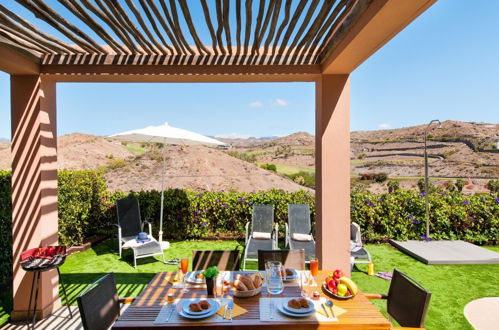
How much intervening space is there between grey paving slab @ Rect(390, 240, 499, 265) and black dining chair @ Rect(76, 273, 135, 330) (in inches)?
207

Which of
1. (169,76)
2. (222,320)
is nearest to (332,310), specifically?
(222,320)

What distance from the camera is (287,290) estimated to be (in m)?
2.44

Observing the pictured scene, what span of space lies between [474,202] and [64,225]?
29.3ft

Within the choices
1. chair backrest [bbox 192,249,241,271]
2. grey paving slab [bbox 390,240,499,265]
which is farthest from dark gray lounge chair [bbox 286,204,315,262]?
chair backrest [bbox 192,249,241,271]

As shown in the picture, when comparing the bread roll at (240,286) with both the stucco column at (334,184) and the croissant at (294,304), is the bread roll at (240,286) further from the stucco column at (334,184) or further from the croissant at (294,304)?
the stucco column at (334,184)

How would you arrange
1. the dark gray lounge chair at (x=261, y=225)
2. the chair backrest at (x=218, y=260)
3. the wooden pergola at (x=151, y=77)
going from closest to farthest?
1. the wooden pergola at (x=151, y=77)
2. the chair backrest at (x=218, y=260)
3. the dark gray lounge chair at (x=261, y=225)

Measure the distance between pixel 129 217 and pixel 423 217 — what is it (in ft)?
21.4

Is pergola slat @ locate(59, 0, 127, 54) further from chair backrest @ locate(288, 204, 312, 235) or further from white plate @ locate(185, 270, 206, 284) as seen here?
chair backrest @ locate(288, 204, 312, 235)

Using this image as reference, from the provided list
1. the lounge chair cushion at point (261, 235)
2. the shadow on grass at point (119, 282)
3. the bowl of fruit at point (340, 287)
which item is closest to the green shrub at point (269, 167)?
the lounge chair cushion at point (261, 235)

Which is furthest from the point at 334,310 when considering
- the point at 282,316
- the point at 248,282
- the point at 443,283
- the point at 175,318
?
the point at 443,283

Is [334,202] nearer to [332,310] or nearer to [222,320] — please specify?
[332,310]

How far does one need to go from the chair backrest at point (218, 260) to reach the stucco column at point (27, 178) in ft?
6.66

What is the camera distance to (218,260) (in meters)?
3.01

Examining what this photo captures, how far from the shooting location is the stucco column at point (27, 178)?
131 inches
